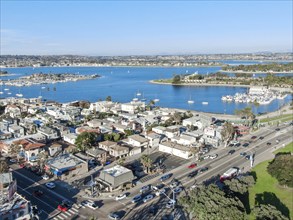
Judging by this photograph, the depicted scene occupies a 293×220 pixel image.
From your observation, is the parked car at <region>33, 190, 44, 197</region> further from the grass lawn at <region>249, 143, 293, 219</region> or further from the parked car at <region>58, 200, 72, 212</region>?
the grass lawn at <region>249, 143, 293, 219</region>

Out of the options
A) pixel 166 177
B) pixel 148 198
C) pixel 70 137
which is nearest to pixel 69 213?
pixel 148 198

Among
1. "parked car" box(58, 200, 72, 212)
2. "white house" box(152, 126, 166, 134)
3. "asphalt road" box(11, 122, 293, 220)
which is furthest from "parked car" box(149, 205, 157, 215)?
"white house" box(152, 126, 166, 134)

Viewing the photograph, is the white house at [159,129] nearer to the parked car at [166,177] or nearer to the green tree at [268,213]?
the parked car at [166,177]

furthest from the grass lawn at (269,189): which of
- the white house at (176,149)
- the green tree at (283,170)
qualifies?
the white house at (176,149)

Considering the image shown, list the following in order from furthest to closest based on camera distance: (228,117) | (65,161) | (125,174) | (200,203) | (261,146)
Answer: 1. (228,117)
2. (261,146)
3. (65,161)
4. (125,174)
5. (200,203)

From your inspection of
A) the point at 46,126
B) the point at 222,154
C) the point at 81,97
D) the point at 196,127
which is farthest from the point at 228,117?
the point at 81,97

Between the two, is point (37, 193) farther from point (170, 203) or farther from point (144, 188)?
point (170, 203)

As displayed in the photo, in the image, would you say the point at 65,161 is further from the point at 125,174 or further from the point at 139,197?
the point at 139,197
